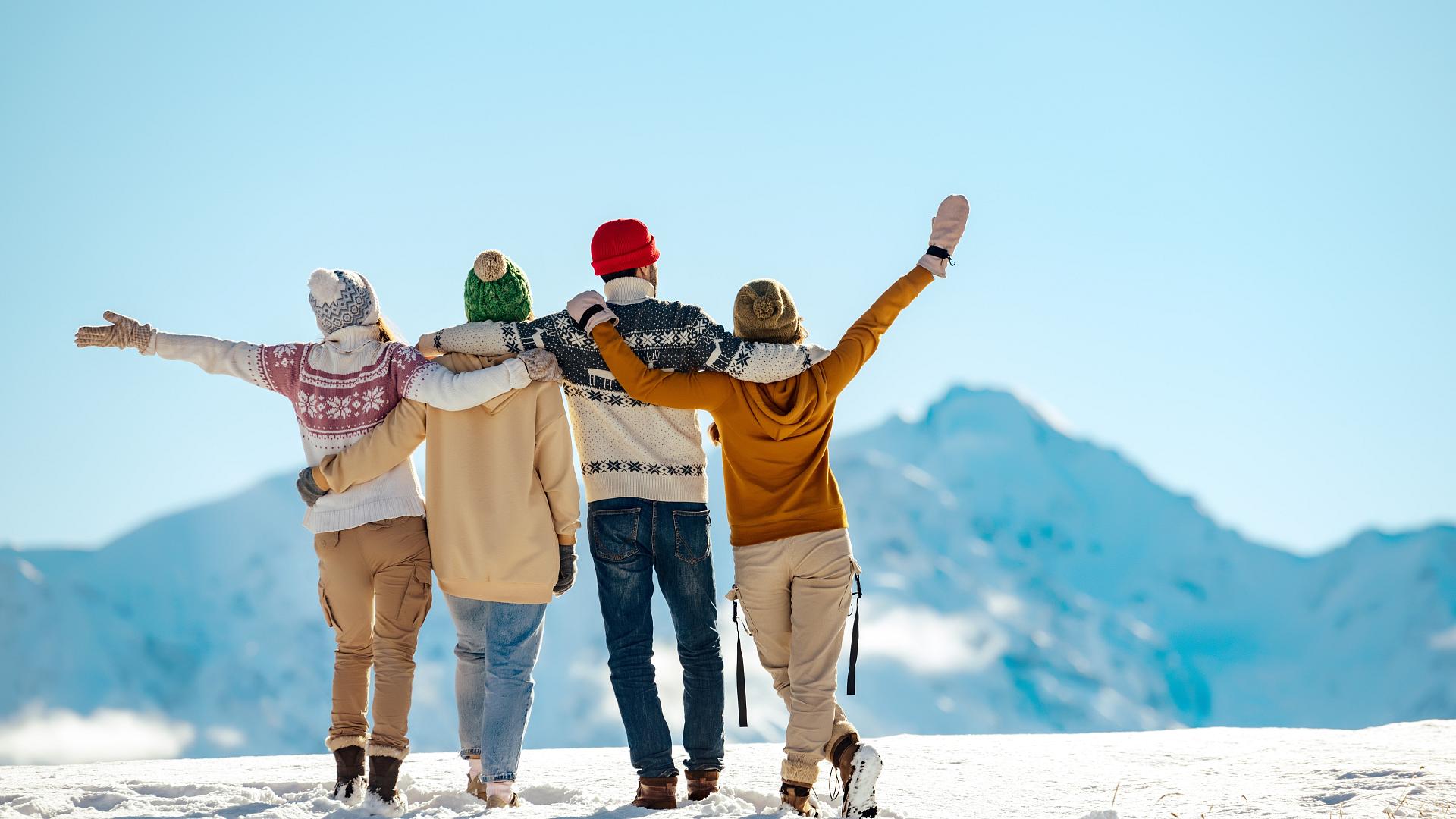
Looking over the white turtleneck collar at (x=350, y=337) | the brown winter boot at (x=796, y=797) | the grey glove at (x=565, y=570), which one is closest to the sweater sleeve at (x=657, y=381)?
the grey glove at (x=565, y=570)

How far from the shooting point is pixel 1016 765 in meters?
6.68

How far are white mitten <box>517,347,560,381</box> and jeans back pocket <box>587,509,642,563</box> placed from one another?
0.59 metres

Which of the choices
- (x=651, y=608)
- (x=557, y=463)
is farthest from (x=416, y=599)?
(x=651, y=608)

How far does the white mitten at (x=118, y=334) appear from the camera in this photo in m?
5.34

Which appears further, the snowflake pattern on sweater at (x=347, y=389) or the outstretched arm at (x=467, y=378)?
the snowflake pattern on sweater at (x=347, y=389)

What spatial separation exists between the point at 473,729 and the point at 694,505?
1.38 m

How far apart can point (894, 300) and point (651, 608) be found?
5.34 feet

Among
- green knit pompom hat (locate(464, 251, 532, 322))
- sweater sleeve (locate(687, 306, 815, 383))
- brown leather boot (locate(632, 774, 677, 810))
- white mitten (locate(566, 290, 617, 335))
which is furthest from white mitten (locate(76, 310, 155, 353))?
brown leather boot (locate(632, 774, 677, 810))

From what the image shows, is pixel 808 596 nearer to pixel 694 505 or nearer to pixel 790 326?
pixel 694 505

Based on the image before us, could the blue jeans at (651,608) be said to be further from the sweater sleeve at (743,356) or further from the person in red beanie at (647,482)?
the sweater sleeve at (743,356)

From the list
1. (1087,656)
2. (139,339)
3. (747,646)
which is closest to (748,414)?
(139,339)

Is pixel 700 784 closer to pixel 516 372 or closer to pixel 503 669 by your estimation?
pixel 503 669

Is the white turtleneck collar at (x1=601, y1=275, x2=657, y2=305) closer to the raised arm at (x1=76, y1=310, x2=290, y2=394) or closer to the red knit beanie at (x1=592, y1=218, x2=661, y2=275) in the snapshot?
the red knit beanie at (x1=592, y1=218, x2=661, y2=275)

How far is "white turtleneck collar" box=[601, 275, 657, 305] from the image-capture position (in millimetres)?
5156
